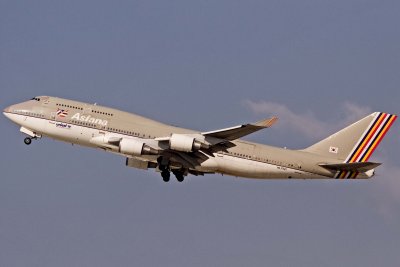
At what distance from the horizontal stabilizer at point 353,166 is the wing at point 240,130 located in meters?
8.14

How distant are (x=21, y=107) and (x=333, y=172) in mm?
23708

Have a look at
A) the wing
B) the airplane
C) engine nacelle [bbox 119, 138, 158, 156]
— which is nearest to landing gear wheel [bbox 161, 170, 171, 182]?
the airplane

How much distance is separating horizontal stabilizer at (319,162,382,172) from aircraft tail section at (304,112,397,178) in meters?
1.92

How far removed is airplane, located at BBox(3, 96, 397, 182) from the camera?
62.5m

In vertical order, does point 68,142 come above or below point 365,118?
below

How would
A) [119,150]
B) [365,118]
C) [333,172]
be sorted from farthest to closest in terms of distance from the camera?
[365,118] → [333,172] → [119,150]

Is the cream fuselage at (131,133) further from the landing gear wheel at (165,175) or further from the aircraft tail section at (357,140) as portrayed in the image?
the aircraft tail section at (357,140)

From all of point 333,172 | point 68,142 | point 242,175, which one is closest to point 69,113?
point 68,142

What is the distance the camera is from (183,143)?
6194cm

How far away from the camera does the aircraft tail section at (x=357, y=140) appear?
68.6m

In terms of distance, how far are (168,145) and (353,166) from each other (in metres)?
13.6

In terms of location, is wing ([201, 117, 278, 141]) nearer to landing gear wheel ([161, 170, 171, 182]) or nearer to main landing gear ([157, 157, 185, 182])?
main landing gear ([157, 157, 185, 182])

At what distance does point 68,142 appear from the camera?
63812 mm

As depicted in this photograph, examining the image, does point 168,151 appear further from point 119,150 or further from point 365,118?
point 365,118
